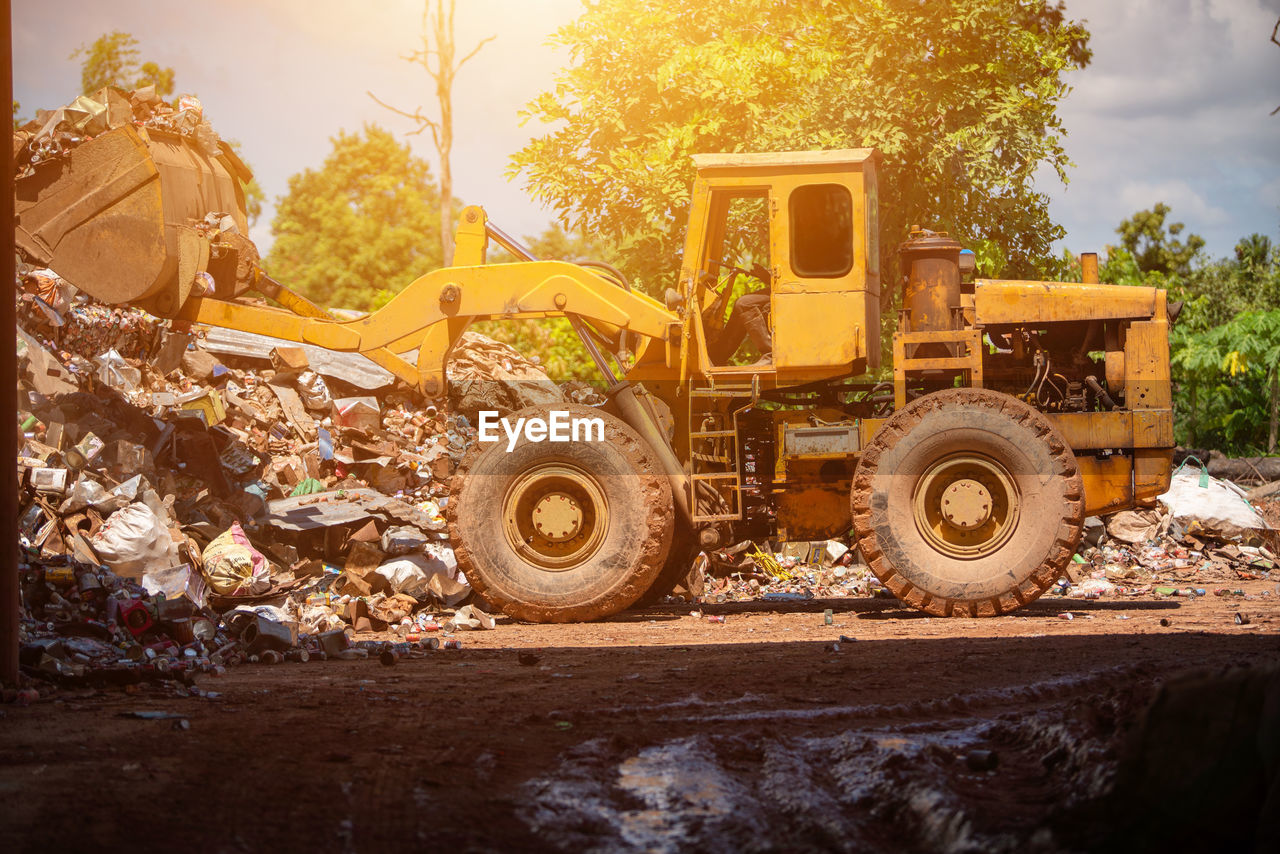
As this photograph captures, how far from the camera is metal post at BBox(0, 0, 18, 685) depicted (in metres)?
6.03

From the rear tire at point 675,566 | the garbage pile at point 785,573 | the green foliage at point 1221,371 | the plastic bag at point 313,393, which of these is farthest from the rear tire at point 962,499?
the green foliage at point 1221,371

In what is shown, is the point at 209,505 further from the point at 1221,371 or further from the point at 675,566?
the point at 1221,371

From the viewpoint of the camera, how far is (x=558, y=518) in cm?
890

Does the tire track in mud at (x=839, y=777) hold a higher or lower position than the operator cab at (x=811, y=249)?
lower

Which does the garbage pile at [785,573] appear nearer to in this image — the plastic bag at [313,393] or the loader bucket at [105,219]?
the plastic bag at [313,393]

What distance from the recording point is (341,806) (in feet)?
13.3

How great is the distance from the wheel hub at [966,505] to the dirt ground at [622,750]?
113 cm

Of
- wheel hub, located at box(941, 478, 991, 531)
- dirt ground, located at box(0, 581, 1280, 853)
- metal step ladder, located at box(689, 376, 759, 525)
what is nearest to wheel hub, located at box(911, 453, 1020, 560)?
wheel hub, located at box(941, 478, 991, 531)

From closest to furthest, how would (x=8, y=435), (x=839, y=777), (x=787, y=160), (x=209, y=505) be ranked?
(x=839, y=777) < (x=8, y=435) < (x=787, y=160) < (x=209, y=505)

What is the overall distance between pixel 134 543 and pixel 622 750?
214 inches

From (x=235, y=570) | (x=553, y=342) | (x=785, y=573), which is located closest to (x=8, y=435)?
(x=235, y=570)

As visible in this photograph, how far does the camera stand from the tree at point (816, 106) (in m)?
14.6

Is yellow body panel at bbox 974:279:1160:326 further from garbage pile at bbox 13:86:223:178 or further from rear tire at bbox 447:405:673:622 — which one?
garbage pile at bbox 13:86:223:178

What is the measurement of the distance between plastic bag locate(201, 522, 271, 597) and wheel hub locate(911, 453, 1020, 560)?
481 cm
